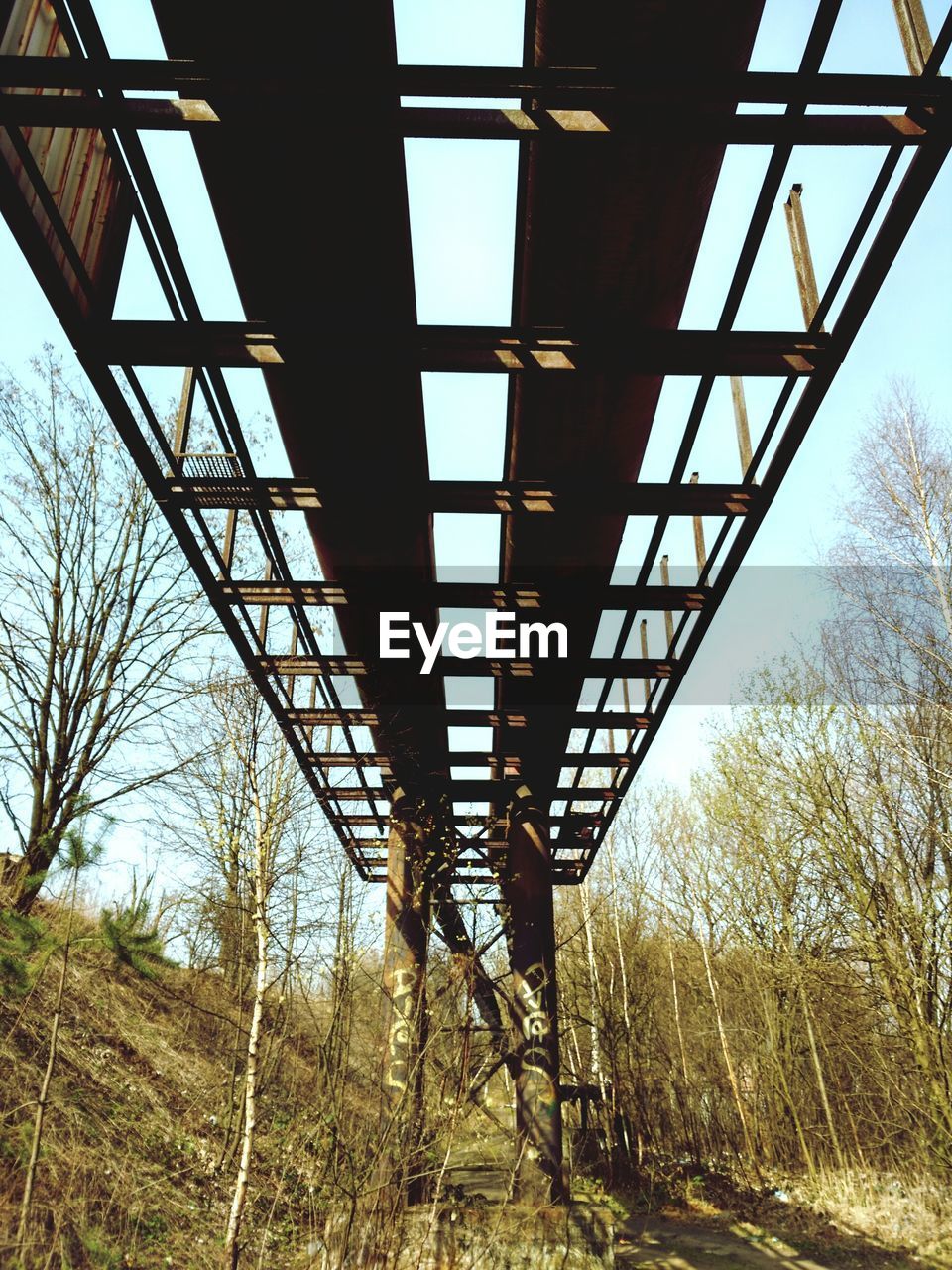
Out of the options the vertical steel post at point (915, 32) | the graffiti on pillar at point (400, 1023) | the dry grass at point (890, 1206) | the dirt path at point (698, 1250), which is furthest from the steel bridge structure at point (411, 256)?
the dry grass at point (890, 1206)

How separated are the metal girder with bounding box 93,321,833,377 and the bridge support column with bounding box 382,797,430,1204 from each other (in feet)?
20.1

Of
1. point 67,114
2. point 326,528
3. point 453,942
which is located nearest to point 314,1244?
point 453,942

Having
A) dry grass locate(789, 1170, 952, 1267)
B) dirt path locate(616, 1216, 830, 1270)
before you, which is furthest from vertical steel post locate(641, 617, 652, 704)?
dry grass locate(789, 1170, 952, 1267)

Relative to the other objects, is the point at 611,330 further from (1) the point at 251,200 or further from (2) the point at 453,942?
(2) the point at 453,942

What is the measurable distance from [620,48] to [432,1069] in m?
8.51

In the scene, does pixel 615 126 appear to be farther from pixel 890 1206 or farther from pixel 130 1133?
pixel 890 1206

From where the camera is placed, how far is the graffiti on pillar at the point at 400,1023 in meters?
9.14

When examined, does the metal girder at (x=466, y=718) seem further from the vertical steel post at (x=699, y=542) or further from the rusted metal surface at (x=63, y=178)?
the rusted metal surface at (x=63, y=178)

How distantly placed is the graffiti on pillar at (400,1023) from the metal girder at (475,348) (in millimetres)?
7118

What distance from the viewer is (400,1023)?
947cm

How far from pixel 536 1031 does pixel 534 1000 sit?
352 millimetres

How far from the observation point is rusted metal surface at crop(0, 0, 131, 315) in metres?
3.56

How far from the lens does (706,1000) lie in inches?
986

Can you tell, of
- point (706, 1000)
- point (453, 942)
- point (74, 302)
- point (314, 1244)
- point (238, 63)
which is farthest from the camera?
point (706, 1000)
